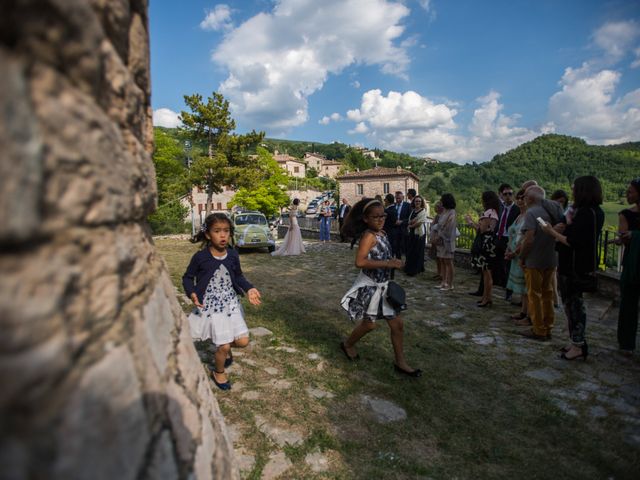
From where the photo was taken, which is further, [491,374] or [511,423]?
[491,374]

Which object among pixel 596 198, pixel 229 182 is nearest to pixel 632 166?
pixel 229 182

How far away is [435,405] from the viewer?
3324 mm

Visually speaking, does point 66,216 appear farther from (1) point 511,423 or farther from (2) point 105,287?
(1) point 511,423

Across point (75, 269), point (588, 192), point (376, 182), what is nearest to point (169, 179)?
point (376, 182)

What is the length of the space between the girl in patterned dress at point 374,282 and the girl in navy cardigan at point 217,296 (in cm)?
108

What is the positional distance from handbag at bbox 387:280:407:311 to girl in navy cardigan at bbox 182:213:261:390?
131cm

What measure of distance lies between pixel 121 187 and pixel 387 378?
3357mm

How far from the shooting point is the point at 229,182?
2970cm

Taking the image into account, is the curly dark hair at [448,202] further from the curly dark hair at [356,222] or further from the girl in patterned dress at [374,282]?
the girl in patterned dress at [374,282]

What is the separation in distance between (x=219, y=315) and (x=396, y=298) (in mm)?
1714

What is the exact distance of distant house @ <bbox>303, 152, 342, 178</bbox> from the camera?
351ft

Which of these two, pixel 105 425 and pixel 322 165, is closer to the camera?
pixel 105 425

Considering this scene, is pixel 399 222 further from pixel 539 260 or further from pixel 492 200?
pixel 539 260

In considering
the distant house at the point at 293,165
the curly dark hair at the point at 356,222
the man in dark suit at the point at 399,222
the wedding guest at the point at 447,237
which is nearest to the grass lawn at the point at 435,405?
the curly dark hair at the point at 356,222
